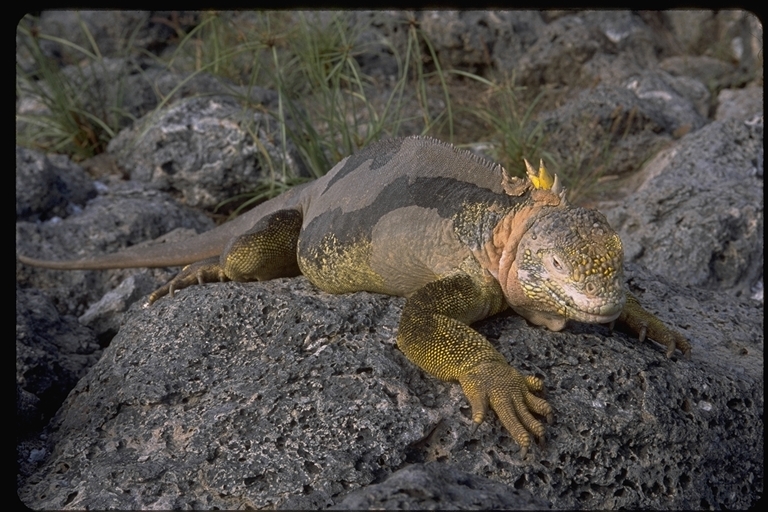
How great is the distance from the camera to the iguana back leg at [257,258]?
13.4ft

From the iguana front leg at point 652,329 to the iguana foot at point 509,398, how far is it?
70cm

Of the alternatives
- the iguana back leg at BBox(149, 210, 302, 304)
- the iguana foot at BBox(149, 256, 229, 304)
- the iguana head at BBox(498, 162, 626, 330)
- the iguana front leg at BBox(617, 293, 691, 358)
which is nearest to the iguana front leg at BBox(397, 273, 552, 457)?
the iguana head at BBox(498, 162, 626, 330)

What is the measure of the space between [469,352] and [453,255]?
547mm

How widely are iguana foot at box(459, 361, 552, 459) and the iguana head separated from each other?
0.32 metres

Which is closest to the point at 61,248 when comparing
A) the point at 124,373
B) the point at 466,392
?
the point at 124,373

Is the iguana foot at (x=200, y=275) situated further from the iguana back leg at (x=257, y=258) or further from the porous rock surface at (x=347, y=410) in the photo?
the porous rock surface at (x=347, y=410)

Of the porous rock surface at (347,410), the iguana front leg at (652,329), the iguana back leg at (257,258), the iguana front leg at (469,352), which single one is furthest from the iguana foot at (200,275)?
the iguana front leg at (652,329)

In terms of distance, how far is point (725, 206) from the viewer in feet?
17.3

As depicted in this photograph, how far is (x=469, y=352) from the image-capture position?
285 cm

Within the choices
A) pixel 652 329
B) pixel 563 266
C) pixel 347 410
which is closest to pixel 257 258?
pixel 347 410

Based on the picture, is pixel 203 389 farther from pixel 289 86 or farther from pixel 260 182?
pixel 289 86

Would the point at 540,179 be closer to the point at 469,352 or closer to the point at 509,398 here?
the point at 469,352

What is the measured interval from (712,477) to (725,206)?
112 inches

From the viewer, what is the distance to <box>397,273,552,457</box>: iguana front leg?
269 cm
